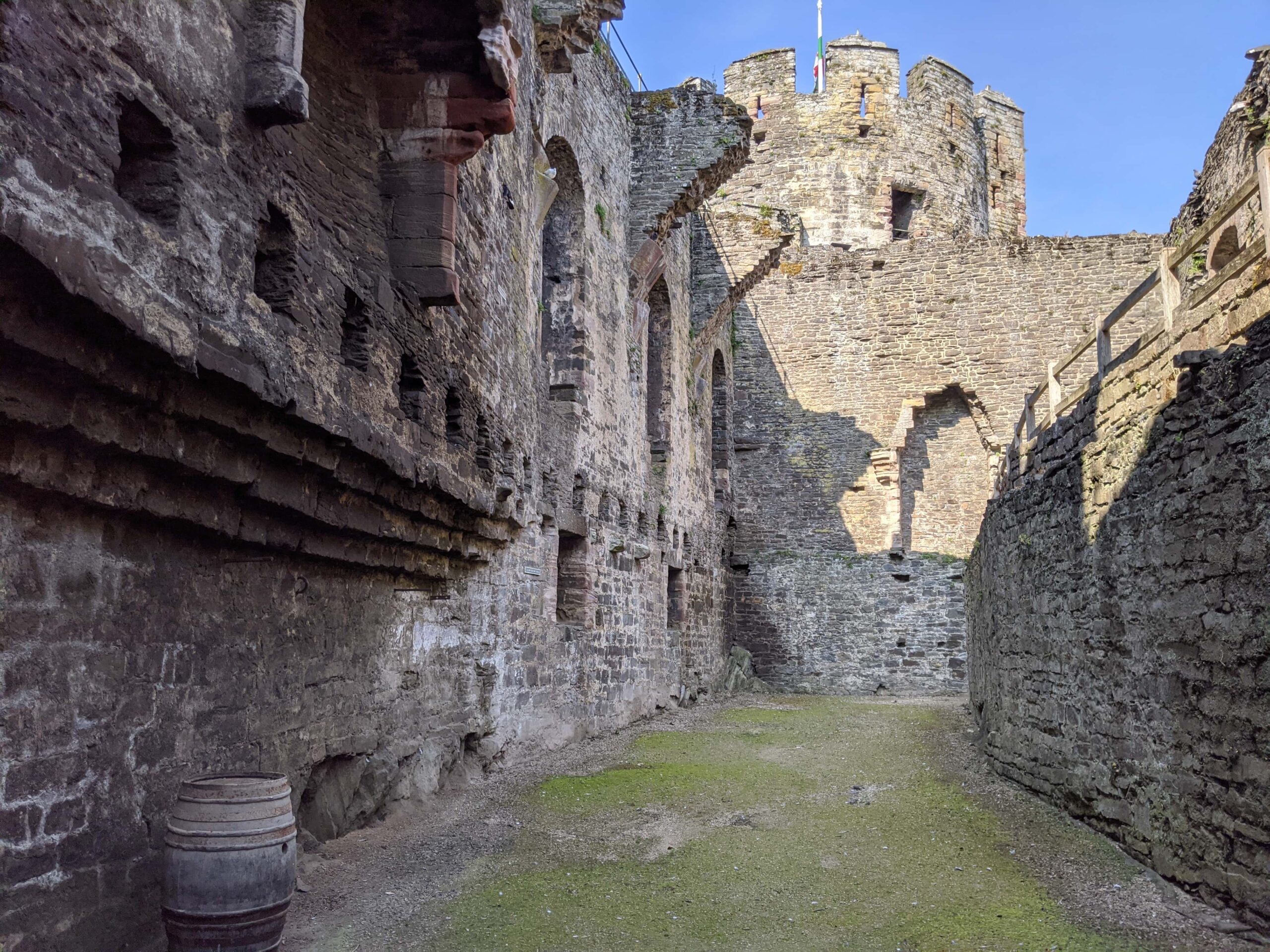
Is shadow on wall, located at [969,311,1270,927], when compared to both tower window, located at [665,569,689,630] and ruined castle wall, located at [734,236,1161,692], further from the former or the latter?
ruined castle wall, located at [734,236,1161,692]

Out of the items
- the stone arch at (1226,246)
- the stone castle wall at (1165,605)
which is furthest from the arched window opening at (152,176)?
the stone arch at (1226,246)

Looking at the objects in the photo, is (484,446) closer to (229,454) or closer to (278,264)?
(278,264)

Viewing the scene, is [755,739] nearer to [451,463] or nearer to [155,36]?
[451,463]

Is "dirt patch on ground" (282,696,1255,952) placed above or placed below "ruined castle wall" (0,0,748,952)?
below

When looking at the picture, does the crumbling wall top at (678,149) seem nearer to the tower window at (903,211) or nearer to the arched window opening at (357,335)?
the arched window opening at (357,335)

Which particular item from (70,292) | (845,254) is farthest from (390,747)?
(845,254)

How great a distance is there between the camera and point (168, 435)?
3.38 meters

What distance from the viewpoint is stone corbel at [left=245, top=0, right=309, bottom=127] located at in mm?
4012

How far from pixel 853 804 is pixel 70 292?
593cm

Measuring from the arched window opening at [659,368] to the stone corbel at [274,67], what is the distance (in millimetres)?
10326

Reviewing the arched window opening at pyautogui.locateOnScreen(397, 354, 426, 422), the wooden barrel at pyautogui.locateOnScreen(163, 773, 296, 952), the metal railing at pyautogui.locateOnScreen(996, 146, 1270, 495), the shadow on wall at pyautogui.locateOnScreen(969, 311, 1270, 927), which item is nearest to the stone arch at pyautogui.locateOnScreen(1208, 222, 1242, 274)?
the metal railing at pyautogui.locateOnScreen(996, 146, 1270, 495)

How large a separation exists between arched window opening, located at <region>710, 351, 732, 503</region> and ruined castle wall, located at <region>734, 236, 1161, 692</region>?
1.57 feet

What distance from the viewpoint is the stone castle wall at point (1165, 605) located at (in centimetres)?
416

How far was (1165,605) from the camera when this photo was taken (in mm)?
4941
